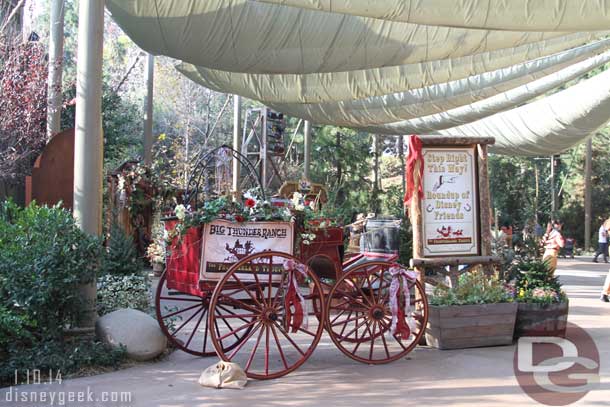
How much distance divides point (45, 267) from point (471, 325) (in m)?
4.23

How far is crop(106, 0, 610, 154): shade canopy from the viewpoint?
28.1 ft

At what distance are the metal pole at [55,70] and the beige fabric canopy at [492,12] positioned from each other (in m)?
3.87

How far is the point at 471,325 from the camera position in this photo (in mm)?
6832

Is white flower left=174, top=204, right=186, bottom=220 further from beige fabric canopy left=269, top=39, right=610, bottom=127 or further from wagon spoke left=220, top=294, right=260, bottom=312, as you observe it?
beige fabric canopy left=269, top=39, right=610, bottom=127

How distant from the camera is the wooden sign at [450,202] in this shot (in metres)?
7.36

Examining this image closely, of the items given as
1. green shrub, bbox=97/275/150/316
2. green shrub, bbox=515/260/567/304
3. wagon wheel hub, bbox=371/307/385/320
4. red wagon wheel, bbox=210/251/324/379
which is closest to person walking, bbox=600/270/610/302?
green shrub, bbox=515/260/567/304

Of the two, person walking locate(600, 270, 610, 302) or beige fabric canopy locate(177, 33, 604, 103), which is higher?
beige fabric canopy locate(177, 33, 604, 103)

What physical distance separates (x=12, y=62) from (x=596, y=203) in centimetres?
3226

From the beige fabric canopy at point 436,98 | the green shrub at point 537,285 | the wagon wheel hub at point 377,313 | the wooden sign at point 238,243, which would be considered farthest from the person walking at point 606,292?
the wooden sign at point 238,243

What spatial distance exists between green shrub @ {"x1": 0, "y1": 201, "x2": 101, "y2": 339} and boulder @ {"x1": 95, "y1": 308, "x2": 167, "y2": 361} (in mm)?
343

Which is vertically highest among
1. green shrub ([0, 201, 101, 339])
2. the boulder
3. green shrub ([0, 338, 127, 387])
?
green shrub ([0, 201, 101, 339])

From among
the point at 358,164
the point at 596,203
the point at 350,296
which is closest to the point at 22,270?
the point at 350,296

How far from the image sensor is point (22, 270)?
5.73 meters

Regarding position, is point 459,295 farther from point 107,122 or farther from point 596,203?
point 596,203
